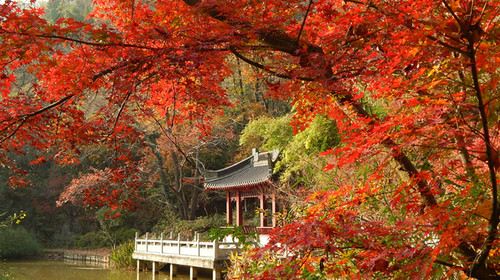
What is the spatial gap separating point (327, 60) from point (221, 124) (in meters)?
18.6

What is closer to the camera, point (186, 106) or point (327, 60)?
point (327, 60)

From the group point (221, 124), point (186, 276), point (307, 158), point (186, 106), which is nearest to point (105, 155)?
point (221, 124)

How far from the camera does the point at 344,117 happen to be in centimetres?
363

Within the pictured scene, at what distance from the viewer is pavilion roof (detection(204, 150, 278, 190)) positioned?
15754 millimetres

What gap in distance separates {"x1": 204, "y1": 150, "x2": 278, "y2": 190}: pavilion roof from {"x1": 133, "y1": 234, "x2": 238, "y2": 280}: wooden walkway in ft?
8.46

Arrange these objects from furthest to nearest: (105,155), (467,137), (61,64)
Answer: (105,155)
(61,64)
(467,137)

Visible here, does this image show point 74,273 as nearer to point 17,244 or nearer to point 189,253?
point 189,253

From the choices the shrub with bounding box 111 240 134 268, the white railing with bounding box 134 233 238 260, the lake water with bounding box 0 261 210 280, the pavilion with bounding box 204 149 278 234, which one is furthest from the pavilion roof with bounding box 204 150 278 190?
the shrub with bounding box 111 240 134 268

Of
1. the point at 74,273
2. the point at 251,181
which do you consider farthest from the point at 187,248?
the point at 74,273

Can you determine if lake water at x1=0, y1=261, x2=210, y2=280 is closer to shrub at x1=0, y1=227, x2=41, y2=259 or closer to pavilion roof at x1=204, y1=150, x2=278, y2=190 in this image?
pavilion roof at x1=204, y1=150, x2=278, y2=190

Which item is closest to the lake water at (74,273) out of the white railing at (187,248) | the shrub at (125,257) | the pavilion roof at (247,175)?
the shrub at (125,257)

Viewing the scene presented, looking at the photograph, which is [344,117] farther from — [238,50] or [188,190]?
[188,190]

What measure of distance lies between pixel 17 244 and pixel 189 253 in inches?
571

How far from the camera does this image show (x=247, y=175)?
1733 cm
